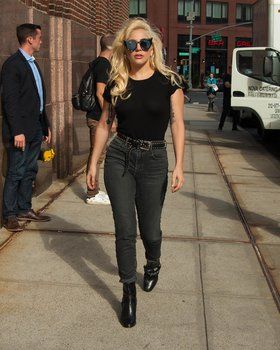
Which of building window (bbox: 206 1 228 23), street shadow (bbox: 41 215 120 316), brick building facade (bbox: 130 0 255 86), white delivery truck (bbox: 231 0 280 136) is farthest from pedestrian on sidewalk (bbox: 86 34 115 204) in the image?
building window (bbox: 206 1 228 23)

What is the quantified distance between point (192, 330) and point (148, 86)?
1.60m

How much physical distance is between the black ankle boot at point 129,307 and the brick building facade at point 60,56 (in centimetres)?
255

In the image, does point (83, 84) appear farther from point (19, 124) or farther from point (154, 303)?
point (154, 303)

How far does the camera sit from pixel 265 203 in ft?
25.7

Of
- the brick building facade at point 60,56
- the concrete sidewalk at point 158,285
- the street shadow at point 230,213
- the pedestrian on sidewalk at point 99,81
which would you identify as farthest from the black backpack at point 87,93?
the street shadow at point 230,213

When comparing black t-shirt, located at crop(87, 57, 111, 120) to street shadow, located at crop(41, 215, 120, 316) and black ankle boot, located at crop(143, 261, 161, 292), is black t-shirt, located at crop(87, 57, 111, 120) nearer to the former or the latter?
street shadow, located at crop(41, 215, 120, 316)

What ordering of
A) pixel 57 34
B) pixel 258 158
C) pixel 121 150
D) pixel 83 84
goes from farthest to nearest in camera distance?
1. pixel 258 158
2. pixel 57 34
3. pixel 83 84
4. pixel 121 150

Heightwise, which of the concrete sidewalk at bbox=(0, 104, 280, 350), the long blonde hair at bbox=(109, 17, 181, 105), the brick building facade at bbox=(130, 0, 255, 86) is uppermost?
the brick building facade at bbox=(130, 0, 255, 86)

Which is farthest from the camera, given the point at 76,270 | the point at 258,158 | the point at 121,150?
the point at 258,158

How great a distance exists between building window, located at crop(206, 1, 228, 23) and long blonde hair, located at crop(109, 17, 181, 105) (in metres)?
73.4

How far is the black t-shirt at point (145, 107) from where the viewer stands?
12.5ft

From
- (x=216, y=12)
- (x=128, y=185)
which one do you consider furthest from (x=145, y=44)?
(x=216, y=12)

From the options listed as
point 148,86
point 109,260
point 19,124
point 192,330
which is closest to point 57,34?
point 19,124

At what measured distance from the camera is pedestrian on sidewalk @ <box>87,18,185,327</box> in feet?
12.6
